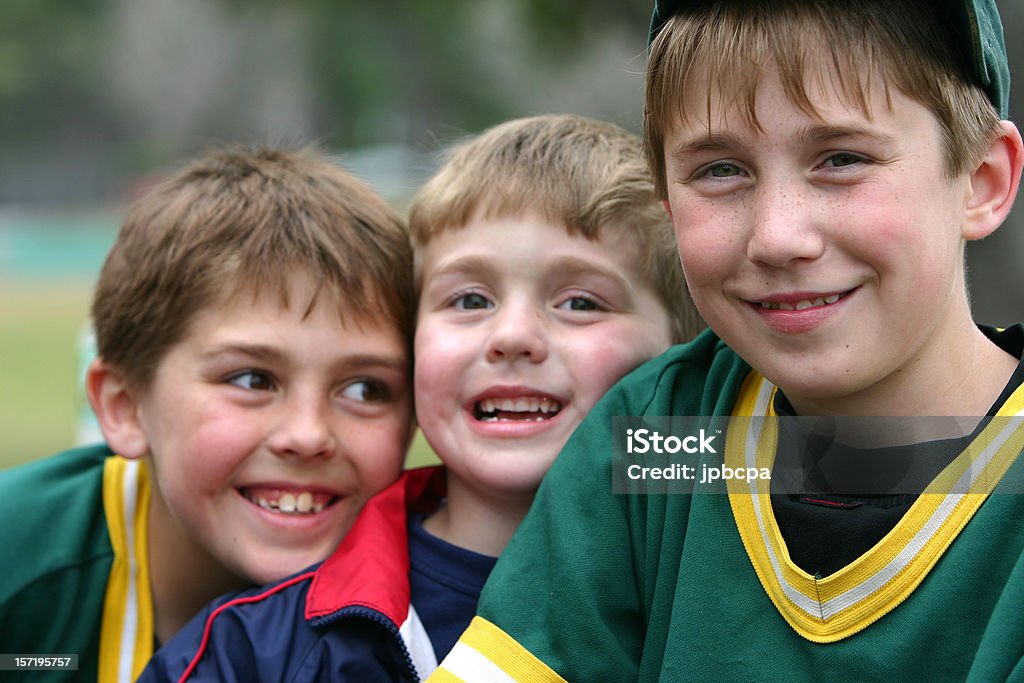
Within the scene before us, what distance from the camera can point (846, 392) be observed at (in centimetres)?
169

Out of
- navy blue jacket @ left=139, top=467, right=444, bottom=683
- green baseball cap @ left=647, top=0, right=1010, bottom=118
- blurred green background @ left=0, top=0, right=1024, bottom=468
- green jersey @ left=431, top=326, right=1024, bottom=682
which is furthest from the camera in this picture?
blurred green background @ left=0, top=0, right=1024, bottom=468

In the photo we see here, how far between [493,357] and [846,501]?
779mm

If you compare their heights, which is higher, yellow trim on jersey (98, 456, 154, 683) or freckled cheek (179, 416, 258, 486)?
freckled cheek (179, 416, 258, 486)

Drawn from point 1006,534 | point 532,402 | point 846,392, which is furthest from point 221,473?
point 1006,534

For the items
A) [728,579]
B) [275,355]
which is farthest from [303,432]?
[728,579]

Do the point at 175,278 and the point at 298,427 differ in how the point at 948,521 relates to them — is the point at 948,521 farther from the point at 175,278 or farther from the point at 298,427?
the point at 175,278

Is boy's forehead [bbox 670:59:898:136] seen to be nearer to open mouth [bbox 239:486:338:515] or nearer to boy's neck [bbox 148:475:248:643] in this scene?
open mouth [bbox 239:486:338:515]

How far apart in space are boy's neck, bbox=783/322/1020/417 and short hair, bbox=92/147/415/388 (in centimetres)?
106

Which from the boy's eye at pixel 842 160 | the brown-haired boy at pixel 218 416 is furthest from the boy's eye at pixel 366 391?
the boy's eye at pixel 842 160

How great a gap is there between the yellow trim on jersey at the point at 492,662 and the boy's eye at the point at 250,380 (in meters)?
0.80

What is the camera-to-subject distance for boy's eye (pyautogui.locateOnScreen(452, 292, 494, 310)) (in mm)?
2340

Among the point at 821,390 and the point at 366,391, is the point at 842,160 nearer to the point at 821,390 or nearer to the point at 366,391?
the point at 821,390

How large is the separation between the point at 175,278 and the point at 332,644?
90 centimetres

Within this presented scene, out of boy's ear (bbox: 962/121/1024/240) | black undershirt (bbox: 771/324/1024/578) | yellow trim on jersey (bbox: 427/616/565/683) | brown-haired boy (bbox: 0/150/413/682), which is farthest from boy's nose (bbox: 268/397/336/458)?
boy's ear (bbox: 962/121/1024/240)
